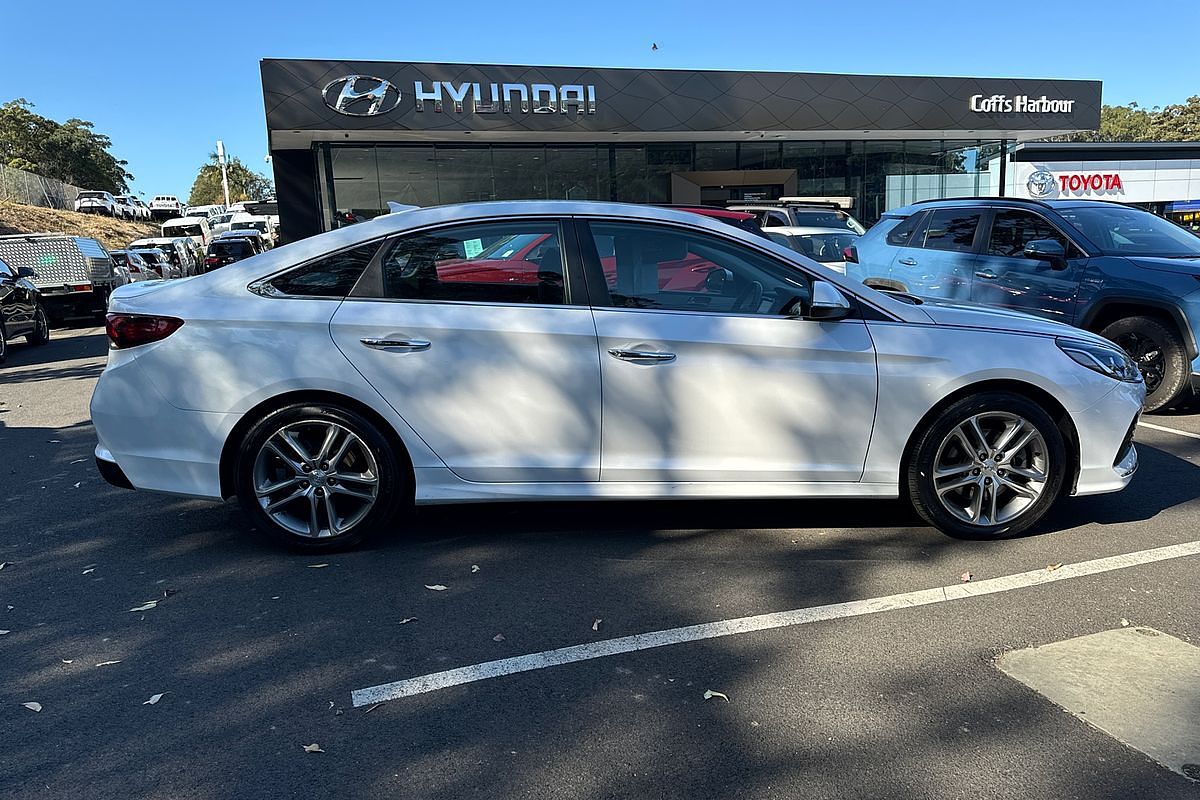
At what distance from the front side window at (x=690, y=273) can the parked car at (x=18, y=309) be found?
1160cm

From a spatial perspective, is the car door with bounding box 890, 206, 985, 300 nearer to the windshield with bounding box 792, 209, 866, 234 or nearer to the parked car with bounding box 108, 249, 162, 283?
the windshield with bounding box 792, 209, 866, 234

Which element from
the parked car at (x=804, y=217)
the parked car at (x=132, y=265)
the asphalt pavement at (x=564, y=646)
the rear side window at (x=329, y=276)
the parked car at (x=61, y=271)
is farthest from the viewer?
the parked car at (x=132, y=265)

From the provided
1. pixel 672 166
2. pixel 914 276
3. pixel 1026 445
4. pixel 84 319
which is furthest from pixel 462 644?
pixel 672 166

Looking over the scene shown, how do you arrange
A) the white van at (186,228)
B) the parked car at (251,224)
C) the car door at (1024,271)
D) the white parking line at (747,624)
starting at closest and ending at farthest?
the white parking line at (747,624) < the car door at (1024,271) < the white van at (186,228) < the parked car at (251,224)

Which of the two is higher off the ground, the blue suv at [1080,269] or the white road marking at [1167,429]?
the blue suv at [1080,269]

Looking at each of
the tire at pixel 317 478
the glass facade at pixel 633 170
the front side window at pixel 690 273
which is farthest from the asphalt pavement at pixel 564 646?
the glass facade at pixel 633 170

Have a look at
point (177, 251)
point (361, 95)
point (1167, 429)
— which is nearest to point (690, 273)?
point (1167, 429)

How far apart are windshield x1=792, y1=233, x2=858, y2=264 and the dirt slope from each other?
33.4m

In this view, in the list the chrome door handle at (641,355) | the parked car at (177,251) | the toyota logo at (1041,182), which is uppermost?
the toyota logo at (1041,182)

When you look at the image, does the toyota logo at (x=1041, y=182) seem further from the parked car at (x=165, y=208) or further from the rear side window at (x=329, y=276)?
the parked car at (x=165, y=208)

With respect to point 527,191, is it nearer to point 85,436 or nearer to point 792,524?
point 85,436

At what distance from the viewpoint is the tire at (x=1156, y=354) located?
727 cm

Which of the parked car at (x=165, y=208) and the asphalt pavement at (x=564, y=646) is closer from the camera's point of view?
the asphalt pavement at (x=564, y=646)

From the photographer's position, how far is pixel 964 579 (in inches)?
161
